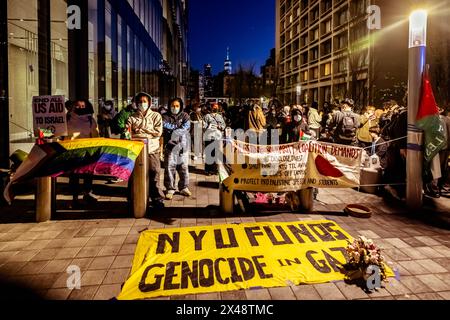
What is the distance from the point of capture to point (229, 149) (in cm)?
650

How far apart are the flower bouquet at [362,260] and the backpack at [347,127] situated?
592 centimetres

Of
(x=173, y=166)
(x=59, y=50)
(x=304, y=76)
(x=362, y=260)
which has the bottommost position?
(x=362, y=260)

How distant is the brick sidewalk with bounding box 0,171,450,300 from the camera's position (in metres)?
3.80

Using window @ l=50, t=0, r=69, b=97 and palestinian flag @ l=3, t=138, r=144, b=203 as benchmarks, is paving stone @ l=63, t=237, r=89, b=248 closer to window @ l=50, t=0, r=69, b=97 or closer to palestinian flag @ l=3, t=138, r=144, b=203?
palestinian flag @ l=3, t=138, r=144, b=203

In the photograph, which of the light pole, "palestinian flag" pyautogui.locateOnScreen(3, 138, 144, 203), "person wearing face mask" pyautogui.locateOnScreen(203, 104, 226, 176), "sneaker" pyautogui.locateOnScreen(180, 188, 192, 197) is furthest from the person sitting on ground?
"palestinian flag" pyautogui.locateOnScreen(3, 138, 144, 203)

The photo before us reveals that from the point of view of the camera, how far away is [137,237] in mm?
5383

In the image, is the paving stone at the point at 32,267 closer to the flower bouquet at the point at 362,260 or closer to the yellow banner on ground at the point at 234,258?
the yellow banner on ground at the point at 234,258

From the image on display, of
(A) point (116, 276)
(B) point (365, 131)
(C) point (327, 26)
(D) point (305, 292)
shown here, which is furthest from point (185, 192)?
(C) point (327, 26)

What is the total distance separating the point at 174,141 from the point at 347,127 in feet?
16.3

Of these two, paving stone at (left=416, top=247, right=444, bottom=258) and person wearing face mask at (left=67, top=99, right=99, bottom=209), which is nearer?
paving stone at (left=416, top=247, right=444, bottom=258)

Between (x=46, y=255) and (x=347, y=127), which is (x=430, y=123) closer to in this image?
(x=347, y=127)

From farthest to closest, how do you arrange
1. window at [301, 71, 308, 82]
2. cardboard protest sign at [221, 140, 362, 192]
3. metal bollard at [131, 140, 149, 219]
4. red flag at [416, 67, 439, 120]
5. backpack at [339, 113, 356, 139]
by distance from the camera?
window at [301, 71, 308, 82], backpack at [339, 113, 356, 139], red flag at [416, 67, 439, 120], cardboard protest sign at [221, 140, 362, 192], metal bollard at [131, 140, 149, 219]

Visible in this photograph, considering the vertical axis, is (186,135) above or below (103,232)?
above

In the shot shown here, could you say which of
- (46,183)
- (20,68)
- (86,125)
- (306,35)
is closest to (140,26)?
(20,68)
